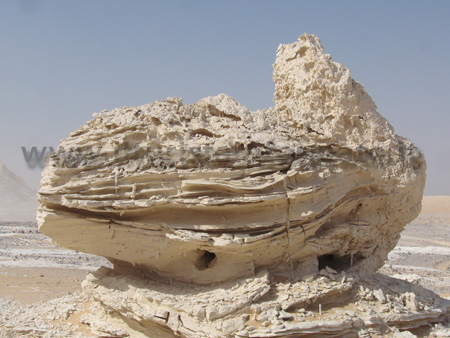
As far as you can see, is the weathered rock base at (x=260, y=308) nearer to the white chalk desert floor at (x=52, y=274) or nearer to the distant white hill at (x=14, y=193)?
the white chalk desert floor at (x=52, y=274)

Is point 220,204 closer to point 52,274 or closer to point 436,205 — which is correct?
point 52,274

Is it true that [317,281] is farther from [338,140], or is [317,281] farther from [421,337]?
[338,140]

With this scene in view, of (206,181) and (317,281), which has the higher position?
(206,181)

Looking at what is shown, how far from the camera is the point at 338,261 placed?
10.3m

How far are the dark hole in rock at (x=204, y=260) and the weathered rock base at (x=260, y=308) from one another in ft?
1.40

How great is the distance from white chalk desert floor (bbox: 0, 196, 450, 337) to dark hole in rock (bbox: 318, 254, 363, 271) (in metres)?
1.93

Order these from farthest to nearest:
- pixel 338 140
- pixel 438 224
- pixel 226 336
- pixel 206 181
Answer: pixel 438 224
pixel 338 140
pixel 206 181
pixel 226 336

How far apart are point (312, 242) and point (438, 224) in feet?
129

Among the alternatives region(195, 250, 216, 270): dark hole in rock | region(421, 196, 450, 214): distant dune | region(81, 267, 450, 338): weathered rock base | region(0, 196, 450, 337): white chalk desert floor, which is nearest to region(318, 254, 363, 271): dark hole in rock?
region(81, 267, 450, 338): weathered rock base

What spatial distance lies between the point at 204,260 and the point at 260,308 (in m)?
1.74

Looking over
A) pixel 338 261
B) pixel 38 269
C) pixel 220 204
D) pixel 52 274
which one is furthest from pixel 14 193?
pixel 220 204

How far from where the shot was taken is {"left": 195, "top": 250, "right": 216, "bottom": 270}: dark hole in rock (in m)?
8.89

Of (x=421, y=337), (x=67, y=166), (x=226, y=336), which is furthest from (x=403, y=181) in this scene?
(x=67, y=166)

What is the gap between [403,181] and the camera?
974 centimetres
